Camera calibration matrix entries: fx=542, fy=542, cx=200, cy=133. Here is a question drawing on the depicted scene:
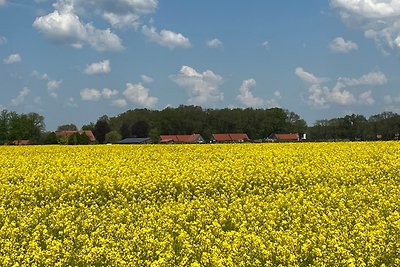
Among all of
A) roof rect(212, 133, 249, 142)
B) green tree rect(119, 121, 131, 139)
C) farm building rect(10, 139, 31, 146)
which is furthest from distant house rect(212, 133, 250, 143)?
farm building rect(10, 139, 31, 146)

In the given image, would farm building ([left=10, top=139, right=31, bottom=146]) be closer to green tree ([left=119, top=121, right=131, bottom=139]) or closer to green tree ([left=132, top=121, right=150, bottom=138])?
green tree ([left=132, top=121, right=150, bottom=138])

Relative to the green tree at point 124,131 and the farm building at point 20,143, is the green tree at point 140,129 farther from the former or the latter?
the farm building at point 20,143

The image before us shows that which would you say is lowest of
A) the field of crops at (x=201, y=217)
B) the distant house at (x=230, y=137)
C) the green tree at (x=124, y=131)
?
the field of crops at (x=201, y=217)

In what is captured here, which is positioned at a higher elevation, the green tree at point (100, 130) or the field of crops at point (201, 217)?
the green tree at point (100, 130)

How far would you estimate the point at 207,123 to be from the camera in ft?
374

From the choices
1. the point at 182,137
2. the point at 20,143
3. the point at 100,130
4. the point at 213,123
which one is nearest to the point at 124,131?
the point at 100,130

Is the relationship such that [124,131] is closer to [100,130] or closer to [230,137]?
[100,130]

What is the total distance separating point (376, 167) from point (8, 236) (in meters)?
12.7

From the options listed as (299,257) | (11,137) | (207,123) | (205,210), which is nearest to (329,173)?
(205,210)

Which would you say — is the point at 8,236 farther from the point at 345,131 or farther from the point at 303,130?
the point at 303,130

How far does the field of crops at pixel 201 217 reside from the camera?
24.5ft

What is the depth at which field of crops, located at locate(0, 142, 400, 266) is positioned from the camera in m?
7.47

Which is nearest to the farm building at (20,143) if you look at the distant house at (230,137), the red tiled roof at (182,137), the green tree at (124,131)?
the green tree at (124,131)

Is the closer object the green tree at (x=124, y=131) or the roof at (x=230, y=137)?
the roof at (x=230, y=137)
